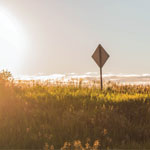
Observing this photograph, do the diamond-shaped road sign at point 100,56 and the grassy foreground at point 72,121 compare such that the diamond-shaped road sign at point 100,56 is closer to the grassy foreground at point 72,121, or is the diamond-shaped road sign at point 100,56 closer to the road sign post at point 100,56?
the road sign post at point 100,56

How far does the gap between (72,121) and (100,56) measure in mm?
10293

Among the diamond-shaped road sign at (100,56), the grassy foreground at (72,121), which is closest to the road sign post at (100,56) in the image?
the diamond-shaped road sign at (100,56)

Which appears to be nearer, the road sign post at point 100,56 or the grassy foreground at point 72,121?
the grassy foreground at point 72,121

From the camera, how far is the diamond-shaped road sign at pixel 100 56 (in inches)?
864

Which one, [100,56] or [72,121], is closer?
[72,121]

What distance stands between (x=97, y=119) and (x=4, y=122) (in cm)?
430

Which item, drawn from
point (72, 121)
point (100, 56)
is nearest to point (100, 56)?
point (100, 56)

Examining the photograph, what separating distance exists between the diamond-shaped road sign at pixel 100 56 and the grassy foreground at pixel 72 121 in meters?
4.88

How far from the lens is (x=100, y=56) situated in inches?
871

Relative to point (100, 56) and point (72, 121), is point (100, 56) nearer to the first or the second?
point (100, 56)

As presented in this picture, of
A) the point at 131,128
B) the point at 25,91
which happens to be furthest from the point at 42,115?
the point at 25,91

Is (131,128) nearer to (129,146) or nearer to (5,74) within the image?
(129,146)

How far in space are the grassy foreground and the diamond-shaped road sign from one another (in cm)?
488

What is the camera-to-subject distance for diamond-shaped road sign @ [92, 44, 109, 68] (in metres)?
21.9
